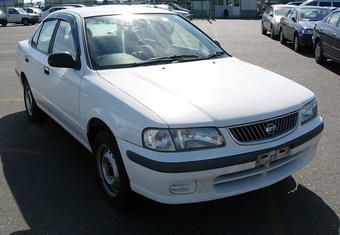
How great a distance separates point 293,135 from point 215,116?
777mm

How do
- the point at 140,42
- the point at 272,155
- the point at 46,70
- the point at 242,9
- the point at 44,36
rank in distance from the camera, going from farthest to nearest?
the point at 242,9 → the point at 44,36 → the point at 46,70 → the point at 140,42 → the point at 272,155

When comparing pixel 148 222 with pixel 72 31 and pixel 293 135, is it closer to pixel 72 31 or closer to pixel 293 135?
pixel 293 135

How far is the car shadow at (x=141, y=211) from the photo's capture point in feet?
10.7

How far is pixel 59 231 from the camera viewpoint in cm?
326

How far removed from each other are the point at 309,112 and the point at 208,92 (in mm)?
985

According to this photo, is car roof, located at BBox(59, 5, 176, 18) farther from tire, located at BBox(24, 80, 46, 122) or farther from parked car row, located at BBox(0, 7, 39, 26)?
parked car row, located at BBox(0, 7, 39, 26)

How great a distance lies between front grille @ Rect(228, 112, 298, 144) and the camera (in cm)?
300

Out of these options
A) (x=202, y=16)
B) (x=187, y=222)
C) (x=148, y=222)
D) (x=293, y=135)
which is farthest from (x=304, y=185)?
(x=202, y=16)

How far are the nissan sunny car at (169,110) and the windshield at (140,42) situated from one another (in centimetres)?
1

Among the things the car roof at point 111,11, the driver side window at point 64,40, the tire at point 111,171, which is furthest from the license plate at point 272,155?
the car roof at point 111,11

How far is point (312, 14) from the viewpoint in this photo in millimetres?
13750

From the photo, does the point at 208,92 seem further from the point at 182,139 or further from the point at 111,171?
the point at 111,171

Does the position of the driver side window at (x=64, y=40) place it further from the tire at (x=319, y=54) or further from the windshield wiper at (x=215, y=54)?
the tire at (x=319, y=54)

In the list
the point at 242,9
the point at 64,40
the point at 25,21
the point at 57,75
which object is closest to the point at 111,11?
the point at 64,40
